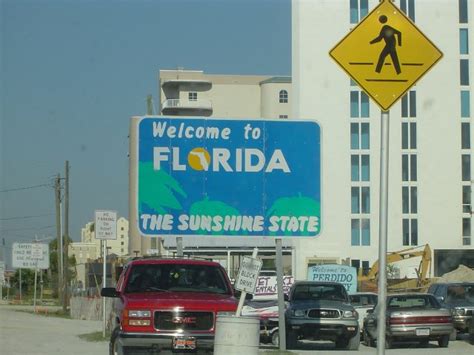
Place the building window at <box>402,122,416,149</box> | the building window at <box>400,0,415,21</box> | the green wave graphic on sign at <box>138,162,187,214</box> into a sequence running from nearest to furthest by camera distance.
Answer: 1. the green wave graphic on sign at <box>138,162,187,214</box>
2. the building window at <box>400,0,415,21</box>
3. the building window at <box>402,122,416,149</box>

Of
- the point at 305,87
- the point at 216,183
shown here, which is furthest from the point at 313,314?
the point at 305,87

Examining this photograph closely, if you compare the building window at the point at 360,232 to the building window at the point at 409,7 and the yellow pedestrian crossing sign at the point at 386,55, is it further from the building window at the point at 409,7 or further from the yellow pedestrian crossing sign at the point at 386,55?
the yellow pedestrian crossing sign at the point at 386,55

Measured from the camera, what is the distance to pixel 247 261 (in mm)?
13961

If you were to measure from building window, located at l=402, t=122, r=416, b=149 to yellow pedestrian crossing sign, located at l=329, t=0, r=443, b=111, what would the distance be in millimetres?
62033

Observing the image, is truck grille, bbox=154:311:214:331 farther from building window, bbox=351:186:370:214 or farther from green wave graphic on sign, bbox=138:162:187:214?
building window, bbox=351:186:370:214

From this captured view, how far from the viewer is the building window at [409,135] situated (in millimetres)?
70812

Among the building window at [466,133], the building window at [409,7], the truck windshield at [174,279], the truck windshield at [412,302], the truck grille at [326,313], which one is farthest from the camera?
the building window at [466,133]

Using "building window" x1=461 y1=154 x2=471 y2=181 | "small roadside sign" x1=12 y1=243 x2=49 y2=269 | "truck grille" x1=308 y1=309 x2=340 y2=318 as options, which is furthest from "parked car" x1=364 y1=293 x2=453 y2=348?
"building window" x1=461 y1=154 x2=471 y2=181

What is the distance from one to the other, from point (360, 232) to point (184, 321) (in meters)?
58.4

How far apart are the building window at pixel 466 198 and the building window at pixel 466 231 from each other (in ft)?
2.80

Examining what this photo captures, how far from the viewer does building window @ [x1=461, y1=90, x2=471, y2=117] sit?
233 feet

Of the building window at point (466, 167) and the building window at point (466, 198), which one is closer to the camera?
the building window at point (466, 198)

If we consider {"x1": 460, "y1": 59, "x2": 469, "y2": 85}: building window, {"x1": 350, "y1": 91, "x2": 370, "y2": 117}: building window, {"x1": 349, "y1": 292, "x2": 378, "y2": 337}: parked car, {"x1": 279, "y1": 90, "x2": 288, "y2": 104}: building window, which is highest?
{"x1": 279, "y1": 90, "x2": 288, "y2": 104}: building window

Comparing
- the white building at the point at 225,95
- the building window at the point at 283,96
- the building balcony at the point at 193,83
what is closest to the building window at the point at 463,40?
the white building at the point at 225,95
